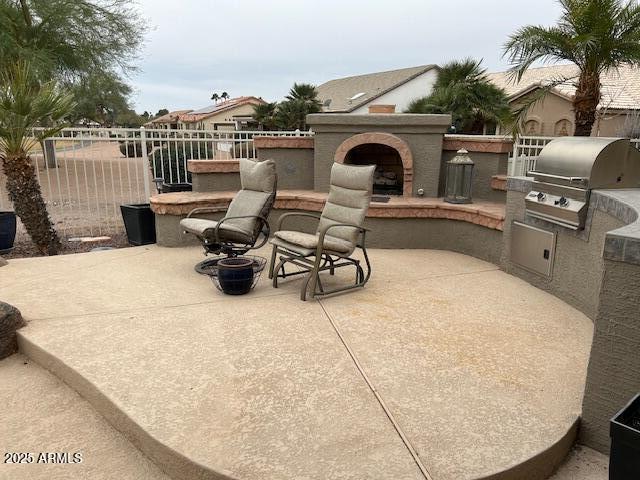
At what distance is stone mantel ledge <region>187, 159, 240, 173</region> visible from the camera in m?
6.30

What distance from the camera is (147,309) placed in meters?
3.62

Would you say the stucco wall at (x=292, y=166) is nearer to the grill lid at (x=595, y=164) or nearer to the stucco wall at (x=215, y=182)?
the stucco wall at (x=215, y=182)

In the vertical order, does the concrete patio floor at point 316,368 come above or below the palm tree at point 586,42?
below

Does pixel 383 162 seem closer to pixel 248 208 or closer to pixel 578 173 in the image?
pixel 248 208

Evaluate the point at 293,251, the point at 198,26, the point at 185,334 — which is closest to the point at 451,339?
the point at 293,251

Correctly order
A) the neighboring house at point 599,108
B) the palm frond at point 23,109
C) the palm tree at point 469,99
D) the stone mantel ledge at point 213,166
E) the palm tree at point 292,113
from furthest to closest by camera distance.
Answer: the palm tree at point 292,113 < the neighboring house at point 599,108 < the palm tree at point 469,99 < the stone mantel ledge at point 213,166 < the palm frond at point 23,109

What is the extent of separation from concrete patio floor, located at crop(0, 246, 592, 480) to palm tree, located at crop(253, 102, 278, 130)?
20.0 metres

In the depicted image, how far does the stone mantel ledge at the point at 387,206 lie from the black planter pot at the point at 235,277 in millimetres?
1976

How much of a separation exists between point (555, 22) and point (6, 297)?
9999 millimetres

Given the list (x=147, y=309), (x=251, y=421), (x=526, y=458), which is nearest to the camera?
(x=526, y=458)

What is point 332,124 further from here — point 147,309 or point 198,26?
→ point 198,26

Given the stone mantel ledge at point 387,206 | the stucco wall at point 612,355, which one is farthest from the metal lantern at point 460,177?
the stucco wall at point 612,355

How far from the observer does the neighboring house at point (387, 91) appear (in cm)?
2845

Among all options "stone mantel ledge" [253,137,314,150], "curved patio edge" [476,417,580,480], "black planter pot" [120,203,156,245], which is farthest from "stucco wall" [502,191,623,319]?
"black planter pot" [120,203,156,245]
